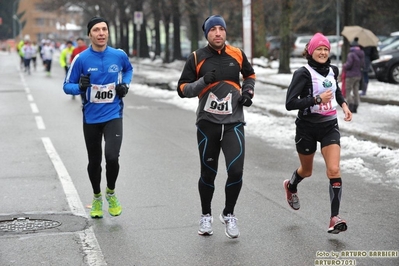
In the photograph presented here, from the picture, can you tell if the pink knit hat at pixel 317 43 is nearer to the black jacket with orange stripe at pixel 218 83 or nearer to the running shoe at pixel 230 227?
the black jacket with orange stripe at pixel 218 83

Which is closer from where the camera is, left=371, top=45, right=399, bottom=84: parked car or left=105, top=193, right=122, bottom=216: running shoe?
left=105, top=193, right=122, bottom=216: running shoe

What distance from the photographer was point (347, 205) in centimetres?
820

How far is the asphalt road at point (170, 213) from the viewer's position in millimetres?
6170

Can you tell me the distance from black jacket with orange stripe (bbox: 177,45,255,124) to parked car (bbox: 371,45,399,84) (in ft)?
64.7

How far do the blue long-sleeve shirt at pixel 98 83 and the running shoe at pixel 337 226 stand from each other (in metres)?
2.22

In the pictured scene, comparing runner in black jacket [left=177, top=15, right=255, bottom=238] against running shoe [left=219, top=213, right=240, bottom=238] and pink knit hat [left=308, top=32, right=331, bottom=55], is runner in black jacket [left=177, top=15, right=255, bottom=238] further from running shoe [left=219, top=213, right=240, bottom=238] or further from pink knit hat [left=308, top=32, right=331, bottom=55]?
pink knit hat [left=308, top=32, right=331, bottom=55]

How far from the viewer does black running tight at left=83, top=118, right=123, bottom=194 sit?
736 centimetres

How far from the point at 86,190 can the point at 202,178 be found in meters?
2.46

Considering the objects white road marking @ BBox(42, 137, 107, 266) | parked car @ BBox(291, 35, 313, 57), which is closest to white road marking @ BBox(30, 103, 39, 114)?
white road marking @ BBox(42, 137, 107, 266)

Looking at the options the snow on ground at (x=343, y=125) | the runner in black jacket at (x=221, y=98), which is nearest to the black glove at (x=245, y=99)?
the runner in black jacket at (x=221, y=98)

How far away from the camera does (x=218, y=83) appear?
6.64m

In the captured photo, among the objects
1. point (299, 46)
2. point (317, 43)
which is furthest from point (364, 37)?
point (299, 46)

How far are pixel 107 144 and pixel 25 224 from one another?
104 cm

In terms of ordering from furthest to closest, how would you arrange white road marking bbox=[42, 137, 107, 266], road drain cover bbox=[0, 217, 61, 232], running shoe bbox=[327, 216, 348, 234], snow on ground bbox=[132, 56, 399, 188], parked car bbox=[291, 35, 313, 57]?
1. parked car bbox=[291, 35, 313, 57]
2. snow on ground bbox=[132, 56, 399, 188]
3. road drain cover bbox=[0, 217, 61, 232]
4. running shoe bbox=[327, 216, 348, 234]
5. white road marking bbox=[42, 137, 107, 266]
